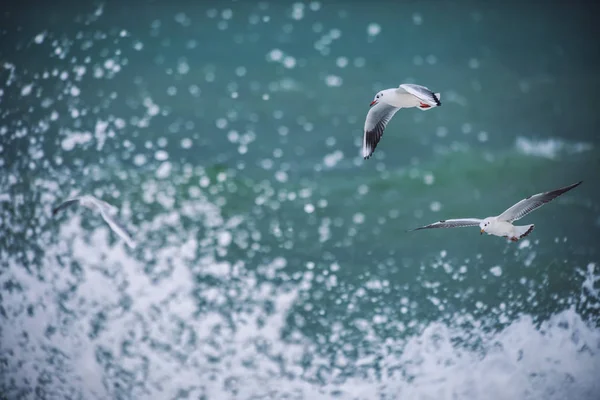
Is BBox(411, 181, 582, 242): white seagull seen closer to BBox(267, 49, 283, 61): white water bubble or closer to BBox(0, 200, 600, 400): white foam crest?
BBox(0, 200, 600, 400): white foam crest

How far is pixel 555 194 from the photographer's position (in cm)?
105

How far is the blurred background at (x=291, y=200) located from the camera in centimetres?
147

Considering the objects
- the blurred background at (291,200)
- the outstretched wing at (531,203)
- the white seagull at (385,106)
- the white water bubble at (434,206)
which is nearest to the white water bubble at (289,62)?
the blurred background at (291,200)

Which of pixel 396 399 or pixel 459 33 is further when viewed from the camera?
pixel 396 399

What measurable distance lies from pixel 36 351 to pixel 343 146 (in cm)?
114

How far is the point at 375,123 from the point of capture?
1166mm

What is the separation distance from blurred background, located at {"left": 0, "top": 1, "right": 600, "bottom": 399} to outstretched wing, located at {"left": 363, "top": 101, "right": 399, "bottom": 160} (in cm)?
43

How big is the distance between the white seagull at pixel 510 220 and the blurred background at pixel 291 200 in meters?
0.41

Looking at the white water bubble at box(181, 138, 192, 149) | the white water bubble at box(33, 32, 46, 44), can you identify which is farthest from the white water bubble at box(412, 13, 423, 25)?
the white water bubble at box(33, 32, 46, 44)

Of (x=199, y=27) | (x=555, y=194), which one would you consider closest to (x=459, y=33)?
(x=555, y=194)

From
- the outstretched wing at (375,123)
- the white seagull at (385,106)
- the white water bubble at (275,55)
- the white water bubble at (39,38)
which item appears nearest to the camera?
the white seagull at (385,106)

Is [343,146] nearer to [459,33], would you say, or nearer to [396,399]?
[459,33]

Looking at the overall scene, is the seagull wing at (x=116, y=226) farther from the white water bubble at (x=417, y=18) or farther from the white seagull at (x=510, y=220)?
the white water bubble at (x=417, y=18)

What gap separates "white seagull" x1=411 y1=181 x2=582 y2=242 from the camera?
105cm
